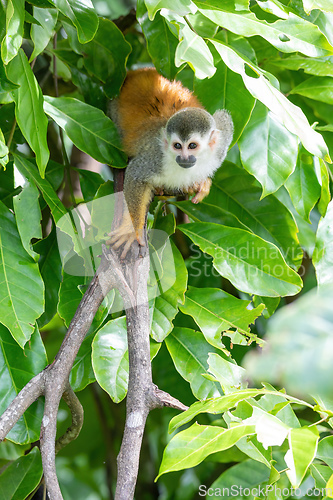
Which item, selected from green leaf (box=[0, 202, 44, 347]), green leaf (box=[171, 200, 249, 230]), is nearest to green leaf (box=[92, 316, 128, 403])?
green leaf (box=[0, 202, 44, 347])

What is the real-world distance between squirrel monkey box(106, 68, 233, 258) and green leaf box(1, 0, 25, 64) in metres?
0.72

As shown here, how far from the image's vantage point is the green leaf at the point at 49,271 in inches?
66.1

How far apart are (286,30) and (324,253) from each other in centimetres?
66

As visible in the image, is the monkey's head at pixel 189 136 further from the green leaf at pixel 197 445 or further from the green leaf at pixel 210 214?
the green leaf at pixel 197 445

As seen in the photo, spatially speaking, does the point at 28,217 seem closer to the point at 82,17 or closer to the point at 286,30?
the point at 82,17

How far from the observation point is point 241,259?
1596 millimetres

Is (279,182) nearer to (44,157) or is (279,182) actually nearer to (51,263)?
(44,157)

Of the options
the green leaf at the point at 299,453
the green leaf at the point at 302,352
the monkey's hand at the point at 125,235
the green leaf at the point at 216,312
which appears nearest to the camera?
the green leaf at the point at 302,352

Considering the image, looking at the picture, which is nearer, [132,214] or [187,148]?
[132,214]

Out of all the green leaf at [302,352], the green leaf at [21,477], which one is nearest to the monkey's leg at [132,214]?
the green leaf at [21,477]

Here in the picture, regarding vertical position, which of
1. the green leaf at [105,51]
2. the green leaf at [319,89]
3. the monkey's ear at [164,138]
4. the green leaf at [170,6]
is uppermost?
the green leaf at [170,6]

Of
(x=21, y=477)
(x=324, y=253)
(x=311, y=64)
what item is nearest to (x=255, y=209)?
(x=324, y=253)

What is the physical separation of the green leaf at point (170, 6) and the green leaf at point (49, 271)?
846mm

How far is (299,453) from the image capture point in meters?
0.92
